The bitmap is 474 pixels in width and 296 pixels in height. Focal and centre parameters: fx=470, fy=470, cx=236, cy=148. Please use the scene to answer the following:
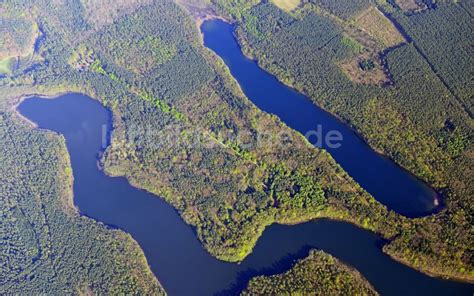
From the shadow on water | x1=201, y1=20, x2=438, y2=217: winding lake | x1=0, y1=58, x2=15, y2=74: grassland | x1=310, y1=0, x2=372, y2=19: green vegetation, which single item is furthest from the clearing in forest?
x1=0, y1=58, x2=15, y2=74: grassland

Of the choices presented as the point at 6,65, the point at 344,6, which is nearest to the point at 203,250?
the point at 6,65

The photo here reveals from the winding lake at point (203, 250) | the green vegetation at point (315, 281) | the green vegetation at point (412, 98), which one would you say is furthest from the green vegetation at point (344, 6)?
the green vegetation at point (315, 281)

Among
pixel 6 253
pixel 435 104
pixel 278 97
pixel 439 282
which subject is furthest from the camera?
pixel 278 97

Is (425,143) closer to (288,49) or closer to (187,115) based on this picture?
(288,49)

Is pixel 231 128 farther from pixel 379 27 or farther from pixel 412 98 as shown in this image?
pixel 379 27

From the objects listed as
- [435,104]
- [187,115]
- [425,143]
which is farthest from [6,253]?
[435,104]

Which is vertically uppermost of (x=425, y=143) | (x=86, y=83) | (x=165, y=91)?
(x=425, y=143)

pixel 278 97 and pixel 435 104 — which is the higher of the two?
pixel 435 104

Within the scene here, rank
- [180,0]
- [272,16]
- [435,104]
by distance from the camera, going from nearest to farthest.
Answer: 1. [435,104]
2. [272,16]
3. [180,0]
